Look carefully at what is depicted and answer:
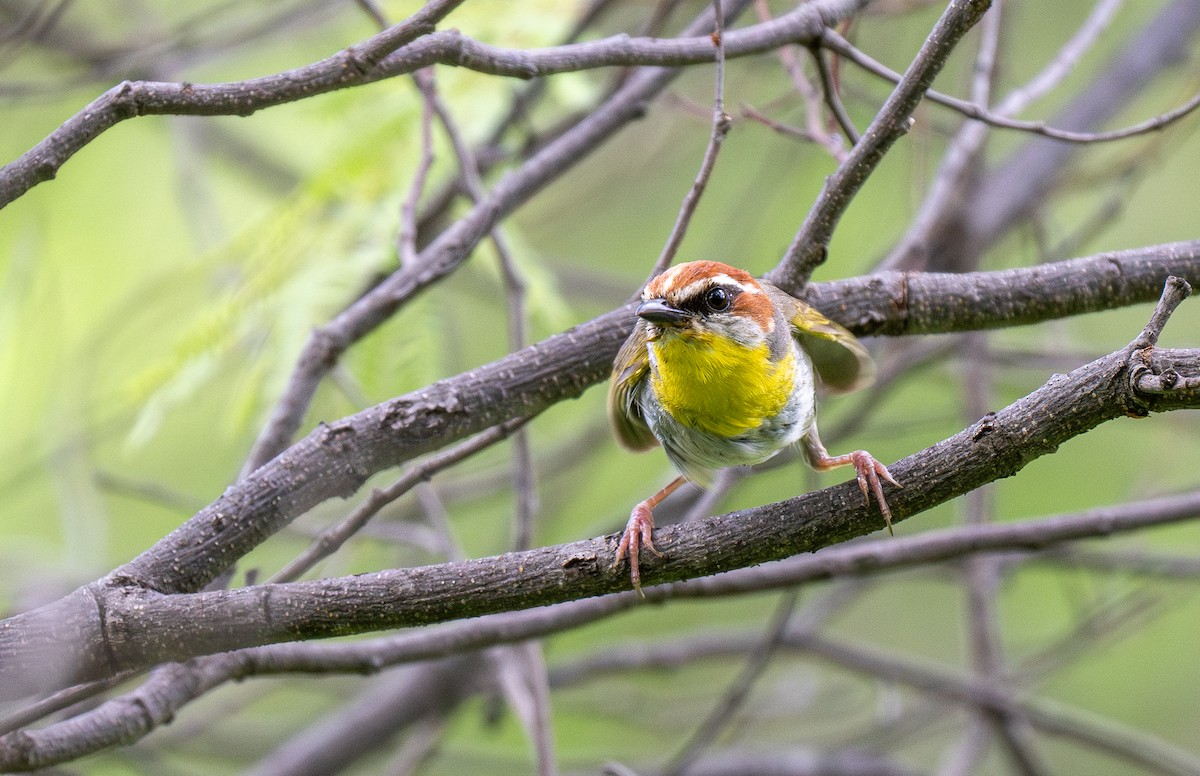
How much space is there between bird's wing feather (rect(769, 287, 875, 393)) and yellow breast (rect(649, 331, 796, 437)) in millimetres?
122

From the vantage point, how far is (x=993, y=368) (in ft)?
19.1

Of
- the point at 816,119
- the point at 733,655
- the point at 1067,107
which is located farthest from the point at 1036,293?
the point at 1067,107

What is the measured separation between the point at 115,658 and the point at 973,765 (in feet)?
11.2

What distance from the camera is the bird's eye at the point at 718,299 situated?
288cm

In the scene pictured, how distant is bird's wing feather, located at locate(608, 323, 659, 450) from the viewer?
9.43 feet

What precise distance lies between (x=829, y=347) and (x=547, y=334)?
307 centimetres

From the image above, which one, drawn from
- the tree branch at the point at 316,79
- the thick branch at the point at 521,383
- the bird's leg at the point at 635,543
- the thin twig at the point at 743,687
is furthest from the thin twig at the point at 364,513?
the thin twig at the point at 743,687

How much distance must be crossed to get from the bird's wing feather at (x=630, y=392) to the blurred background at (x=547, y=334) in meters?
0.76

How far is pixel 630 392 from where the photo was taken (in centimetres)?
305

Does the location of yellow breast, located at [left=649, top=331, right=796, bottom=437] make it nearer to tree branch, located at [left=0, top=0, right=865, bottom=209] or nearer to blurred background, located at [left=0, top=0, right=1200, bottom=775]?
tree branch, located at [left=0, top=0, right=865, bottom=209]

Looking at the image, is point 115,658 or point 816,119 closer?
point 115,658

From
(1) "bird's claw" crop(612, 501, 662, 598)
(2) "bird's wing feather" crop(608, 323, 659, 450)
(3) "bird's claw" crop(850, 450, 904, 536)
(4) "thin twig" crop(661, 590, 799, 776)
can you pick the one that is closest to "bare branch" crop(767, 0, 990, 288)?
A: (2) "bird's wing feather" crop(608, 323, 659, 450)

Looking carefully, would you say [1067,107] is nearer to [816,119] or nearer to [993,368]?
[993,368]

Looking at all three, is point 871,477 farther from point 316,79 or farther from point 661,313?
point 316,79
